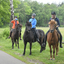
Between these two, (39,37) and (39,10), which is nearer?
(39,37)

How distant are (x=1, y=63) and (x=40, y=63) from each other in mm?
2240

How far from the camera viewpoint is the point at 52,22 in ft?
22.3

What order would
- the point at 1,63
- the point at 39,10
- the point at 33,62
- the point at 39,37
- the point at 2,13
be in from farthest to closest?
1. the point at 39,10
2. the point at 2,13
3. the point at 39,37
4. the point at 33,62
5. the point at 1,63

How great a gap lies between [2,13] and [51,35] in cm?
1516

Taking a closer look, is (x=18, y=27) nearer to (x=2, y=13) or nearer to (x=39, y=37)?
(x=39, y=37)

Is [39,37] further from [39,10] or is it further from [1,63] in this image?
[39,10]

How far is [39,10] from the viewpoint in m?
71.2

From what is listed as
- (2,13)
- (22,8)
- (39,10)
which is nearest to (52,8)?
(39,10)

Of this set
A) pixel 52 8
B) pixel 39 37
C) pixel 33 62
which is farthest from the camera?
pixel 52 8

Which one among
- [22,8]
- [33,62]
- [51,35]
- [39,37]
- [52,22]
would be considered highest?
[22,8]

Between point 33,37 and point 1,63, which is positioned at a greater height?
point 33,37

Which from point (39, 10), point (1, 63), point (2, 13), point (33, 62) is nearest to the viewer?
point (1, 63)

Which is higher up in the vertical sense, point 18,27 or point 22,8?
point 22,8

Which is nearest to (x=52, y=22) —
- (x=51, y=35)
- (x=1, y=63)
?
(x=51, y=35)
